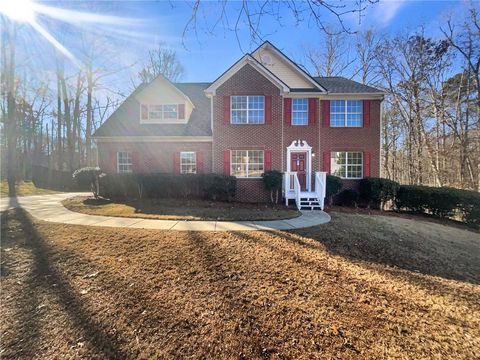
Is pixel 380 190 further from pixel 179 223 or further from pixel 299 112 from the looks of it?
pixel 179 223

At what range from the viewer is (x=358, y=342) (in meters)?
2.43

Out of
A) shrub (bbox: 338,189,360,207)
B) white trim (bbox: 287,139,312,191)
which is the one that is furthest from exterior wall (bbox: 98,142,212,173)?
shrub (bbox: 338,189,360,207)

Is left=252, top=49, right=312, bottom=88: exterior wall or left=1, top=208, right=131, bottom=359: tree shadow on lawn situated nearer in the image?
left=1, top=208, right=131, bottom=359: tree shadow on lawn

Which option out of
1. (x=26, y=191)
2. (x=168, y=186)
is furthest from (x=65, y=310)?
(x=26, y=191)

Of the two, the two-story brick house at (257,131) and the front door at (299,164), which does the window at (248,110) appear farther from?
the front door at (299,164)

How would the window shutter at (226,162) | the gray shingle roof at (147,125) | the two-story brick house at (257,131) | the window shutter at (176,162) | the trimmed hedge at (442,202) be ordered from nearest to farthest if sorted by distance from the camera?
the trimmed hedge at (442,202) < the two-story brick house at (257,131) < the window shutter at (226,162) < the window shutter at (176,162) < the gray shingle roof at (147,125)

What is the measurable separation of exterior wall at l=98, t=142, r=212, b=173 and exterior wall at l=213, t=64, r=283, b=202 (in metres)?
1.09

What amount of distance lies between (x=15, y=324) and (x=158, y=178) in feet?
29.5

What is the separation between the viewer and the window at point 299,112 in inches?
479

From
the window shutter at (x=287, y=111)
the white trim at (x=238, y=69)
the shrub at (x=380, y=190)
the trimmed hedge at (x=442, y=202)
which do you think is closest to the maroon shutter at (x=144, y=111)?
the white trim at (x=238, y=69)

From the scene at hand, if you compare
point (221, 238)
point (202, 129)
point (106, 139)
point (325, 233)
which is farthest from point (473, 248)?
point (106, 139)

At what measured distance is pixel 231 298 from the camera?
10.5 feet

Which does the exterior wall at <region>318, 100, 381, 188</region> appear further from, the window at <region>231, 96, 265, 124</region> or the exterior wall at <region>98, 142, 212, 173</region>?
the exterior wall at <region>98, 142, 212, 173</region>

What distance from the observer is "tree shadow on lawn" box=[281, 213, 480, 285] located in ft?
15.4
